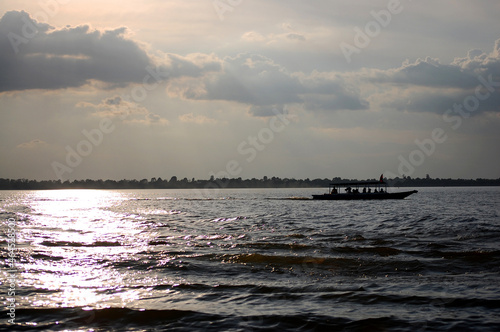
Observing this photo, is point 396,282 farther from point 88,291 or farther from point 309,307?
point 88,291

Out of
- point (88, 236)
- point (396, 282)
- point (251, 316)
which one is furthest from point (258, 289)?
point (88, 236)

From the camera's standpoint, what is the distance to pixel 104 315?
38.9ft

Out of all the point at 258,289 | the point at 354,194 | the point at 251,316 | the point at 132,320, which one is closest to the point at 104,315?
the point at 132,320

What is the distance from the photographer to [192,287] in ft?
51.0

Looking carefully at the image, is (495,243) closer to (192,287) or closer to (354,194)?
(192,287)

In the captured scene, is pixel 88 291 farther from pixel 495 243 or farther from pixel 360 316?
pixel 495 243

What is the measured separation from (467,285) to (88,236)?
26584 mm

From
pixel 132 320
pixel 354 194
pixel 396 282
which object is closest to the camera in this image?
pixel 132 320

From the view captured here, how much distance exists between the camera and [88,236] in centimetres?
3222

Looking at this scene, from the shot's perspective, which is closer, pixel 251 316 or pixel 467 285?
pixel 251 316

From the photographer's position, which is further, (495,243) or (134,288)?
(495,243)

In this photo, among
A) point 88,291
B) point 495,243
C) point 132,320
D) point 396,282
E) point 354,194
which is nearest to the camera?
point 132,320

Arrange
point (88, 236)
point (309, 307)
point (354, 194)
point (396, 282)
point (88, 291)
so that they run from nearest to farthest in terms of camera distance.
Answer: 1. point (309, 307)
2. point (88, 291)
3. point (396, 282)
4. point (88, 236)
5. point (354, 194)

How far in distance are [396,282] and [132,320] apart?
10046 millimetres
